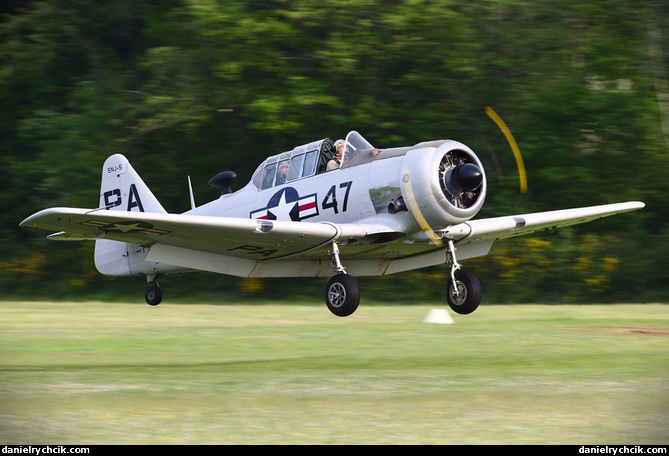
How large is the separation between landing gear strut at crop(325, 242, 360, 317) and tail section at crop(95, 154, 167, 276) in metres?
4.96

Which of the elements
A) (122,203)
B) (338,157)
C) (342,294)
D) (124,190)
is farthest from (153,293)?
(342,294)

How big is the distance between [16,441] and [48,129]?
19341 millimetres

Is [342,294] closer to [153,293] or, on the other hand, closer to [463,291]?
[463,291]

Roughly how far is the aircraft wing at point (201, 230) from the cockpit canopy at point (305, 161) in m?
1.25

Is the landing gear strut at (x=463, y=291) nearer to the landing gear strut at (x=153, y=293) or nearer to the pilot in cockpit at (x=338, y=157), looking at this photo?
the pilot in cockpit at (x=338, y=157)

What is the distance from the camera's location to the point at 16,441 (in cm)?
544

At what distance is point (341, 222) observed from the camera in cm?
1167

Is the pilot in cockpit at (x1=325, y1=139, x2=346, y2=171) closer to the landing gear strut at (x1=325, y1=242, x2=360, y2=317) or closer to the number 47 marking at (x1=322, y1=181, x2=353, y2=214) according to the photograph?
the number 47 marking at (x1=322, y1=181, x2=353, y2=214)

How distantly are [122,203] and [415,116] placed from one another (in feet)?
27.4

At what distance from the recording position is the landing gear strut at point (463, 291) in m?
11.2

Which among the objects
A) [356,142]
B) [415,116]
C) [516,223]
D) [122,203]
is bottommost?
[516,223]

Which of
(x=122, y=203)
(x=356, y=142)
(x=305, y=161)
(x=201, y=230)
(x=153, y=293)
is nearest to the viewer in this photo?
(x=201, y=230)

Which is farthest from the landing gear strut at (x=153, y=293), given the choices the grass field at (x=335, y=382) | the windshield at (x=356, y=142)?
the windshield at (x=356, y=142)

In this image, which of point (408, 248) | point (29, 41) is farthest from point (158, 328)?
point (29, 41)
